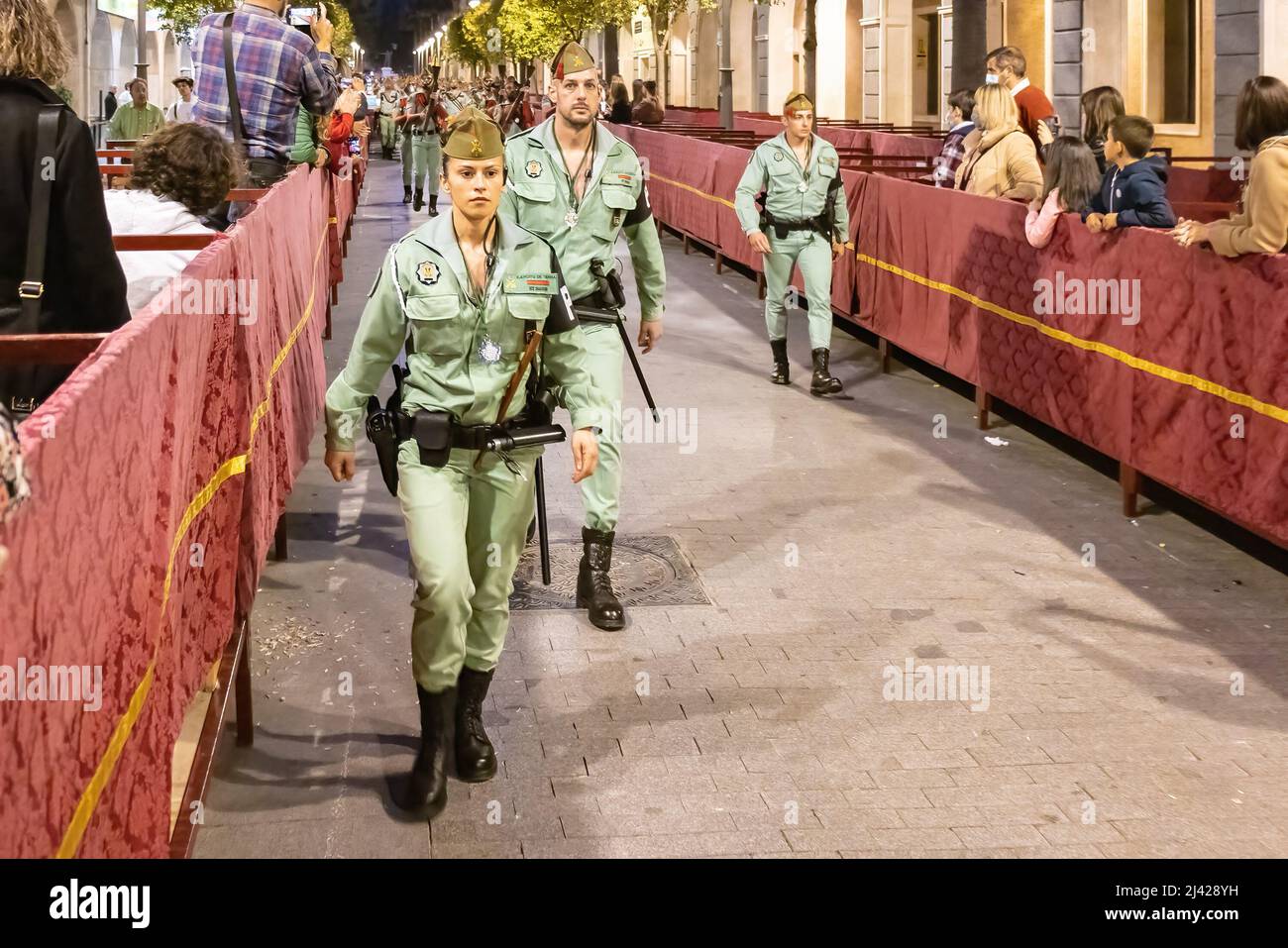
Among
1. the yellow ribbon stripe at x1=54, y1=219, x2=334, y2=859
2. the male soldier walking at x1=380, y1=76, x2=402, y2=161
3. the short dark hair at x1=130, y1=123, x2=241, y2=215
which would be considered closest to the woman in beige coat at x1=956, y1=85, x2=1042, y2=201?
the short dark hair at x1=130, y1=123, x2=241, y2=215

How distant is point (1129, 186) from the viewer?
962cm

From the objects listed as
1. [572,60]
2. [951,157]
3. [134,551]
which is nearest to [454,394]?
[134,551]

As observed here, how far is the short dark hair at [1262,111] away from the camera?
8.18m

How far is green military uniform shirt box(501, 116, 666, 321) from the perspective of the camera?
752cm

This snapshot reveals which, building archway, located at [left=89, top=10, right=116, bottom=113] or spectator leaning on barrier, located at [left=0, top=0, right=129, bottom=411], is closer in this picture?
spectator leaning on barrier, located at [left=0, top=0, right=129, bottom=411]

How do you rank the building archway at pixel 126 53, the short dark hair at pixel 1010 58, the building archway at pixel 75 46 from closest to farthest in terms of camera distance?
the short dark hair at pixel 1010 58 < the building archway at pixel 75 46 < the building archway at pixel 126 53

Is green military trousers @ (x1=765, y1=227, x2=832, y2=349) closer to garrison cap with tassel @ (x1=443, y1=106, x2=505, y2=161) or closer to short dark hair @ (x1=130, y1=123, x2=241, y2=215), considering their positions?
short dark hair @ (x1=130, y1=123, x2=241, y2=215)

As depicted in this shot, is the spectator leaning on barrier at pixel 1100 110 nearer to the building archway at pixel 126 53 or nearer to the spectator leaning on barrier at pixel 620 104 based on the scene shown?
the spectator leaning on barrier at pixel 620 104

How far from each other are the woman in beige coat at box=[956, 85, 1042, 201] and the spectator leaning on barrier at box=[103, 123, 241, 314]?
6.52 m

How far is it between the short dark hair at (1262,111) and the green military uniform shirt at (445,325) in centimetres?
424

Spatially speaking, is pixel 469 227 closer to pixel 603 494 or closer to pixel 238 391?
pixel 238 391

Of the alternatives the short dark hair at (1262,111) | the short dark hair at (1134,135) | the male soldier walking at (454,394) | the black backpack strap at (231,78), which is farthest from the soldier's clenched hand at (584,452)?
the short dark hair at (1134,135)

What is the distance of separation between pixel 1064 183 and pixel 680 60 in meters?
57.0
